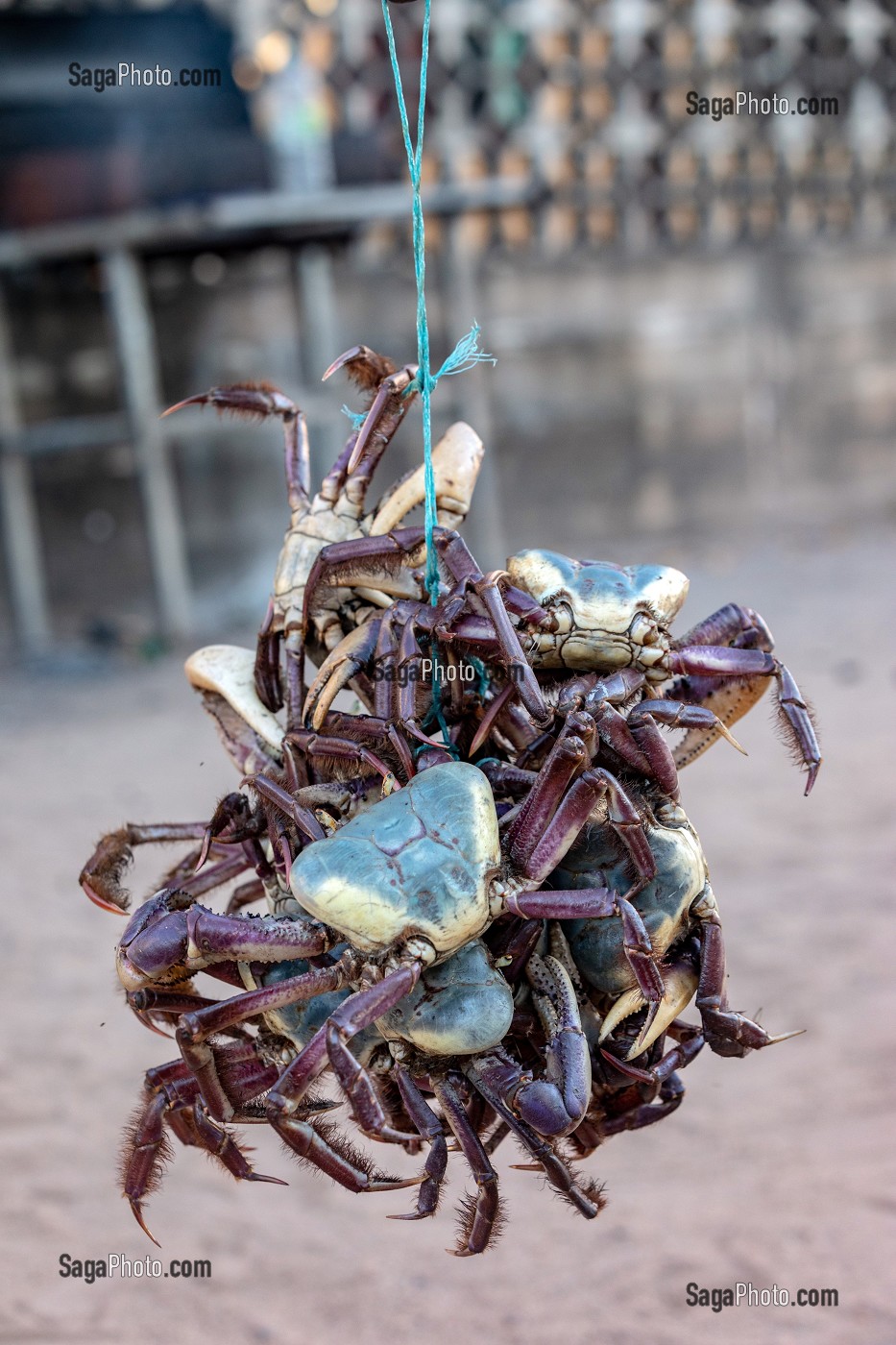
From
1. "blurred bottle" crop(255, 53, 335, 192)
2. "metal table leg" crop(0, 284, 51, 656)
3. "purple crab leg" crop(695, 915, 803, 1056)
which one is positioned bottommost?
"metal table leg" crop(0, 284, 51, 656)

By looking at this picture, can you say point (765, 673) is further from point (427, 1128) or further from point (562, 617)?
point (427, 1128)

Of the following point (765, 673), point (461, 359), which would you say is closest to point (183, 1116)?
point (765, 673)

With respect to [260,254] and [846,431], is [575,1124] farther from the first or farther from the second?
[846,431]

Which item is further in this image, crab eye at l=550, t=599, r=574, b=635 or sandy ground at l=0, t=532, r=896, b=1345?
sandy ground at l=0, t=532, r=896, b=1345

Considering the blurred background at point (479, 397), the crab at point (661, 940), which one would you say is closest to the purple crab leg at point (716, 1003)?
the crab at point (661, 940)

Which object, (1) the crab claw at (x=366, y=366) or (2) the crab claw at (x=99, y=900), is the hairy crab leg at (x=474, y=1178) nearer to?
(2) the crab claw at (x=99, y=900)

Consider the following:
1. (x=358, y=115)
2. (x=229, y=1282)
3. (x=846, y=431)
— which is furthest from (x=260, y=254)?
(x=229, y=1282)

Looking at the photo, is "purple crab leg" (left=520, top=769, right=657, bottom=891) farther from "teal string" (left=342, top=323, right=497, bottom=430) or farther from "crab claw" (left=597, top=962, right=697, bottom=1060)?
"teal string" (left=342, top=323, right=497, bottom=430)

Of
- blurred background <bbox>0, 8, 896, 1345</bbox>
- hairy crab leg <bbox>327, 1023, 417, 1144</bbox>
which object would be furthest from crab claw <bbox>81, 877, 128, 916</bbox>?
blurred background <bbox>0, 8, 896, 1345</bbox>
